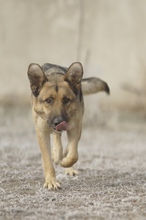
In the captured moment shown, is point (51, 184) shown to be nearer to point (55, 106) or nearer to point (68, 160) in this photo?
point (68, 160)

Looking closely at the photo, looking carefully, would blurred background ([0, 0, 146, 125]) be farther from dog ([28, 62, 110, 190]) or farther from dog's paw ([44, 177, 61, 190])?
dog's paw ([44, 177, 61, 190])

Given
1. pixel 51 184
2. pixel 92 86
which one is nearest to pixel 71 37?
pixel 92 86

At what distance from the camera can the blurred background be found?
56.5 ft

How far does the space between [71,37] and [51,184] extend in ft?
36.5

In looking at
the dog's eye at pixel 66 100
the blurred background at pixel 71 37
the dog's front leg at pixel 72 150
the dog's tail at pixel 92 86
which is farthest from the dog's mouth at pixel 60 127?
the blurred background at pixel 71 37

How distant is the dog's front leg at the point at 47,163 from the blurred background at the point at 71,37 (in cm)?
1007

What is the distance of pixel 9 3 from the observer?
17.8 metres

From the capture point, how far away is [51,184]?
680 cm

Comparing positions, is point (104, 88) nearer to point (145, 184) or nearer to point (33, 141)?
point (145, 184)

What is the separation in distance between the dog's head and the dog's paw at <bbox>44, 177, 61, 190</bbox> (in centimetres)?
64

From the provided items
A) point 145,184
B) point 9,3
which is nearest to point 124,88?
point 9,3

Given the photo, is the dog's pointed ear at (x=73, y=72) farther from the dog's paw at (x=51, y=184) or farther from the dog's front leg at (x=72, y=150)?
the dog's paw at (x=51, y=184)

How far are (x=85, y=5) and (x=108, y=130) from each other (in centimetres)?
433

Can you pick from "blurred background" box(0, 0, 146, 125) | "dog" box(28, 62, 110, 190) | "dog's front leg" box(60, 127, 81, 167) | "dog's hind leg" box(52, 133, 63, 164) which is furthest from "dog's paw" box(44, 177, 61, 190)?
"blurred background" box(0, 0, 146, 125)
